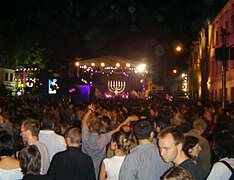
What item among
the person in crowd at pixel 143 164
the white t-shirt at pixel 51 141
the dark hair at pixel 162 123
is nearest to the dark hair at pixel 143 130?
the person in crowd at pixel 143 164

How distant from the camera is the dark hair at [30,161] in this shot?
434 centimetres

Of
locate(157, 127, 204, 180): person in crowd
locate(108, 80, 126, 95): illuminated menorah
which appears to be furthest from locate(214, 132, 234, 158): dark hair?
locate(108, 80, 126, 95): illuminated menorah

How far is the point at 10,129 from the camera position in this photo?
31.6 ft

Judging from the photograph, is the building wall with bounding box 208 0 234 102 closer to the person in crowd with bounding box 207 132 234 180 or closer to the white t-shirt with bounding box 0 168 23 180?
the person in crowd with bounding box 207 132 234 180

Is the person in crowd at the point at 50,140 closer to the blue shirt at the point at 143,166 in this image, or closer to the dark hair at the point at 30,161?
the blue shirt at the point at 143,166

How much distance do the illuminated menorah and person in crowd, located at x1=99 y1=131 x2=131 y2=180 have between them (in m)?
44.1

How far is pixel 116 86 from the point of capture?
51375 millimetres

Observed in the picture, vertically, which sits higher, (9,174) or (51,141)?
(51,141)

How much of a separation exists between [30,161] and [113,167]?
160 centimetres

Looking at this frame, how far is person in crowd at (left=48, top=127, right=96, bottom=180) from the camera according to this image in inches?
209

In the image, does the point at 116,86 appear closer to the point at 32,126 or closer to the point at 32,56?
the point at 32,56

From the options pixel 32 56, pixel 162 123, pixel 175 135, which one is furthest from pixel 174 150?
pixel 32 56

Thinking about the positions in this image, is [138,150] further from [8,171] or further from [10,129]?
[10,129]

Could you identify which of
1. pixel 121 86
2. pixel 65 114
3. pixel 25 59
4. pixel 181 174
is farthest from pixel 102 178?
pixel 25 59
